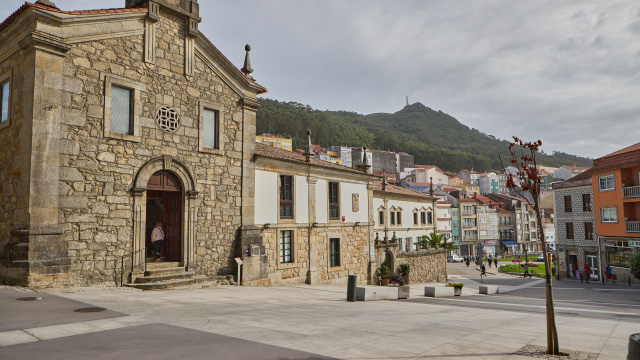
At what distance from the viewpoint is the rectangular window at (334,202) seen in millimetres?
22078

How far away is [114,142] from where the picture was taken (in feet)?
41.1

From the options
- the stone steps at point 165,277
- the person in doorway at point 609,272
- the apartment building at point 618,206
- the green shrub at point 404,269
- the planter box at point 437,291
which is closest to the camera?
the stone steps at point 165,277

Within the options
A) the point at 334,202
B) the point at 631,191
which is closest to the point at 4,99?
the point at 334,202

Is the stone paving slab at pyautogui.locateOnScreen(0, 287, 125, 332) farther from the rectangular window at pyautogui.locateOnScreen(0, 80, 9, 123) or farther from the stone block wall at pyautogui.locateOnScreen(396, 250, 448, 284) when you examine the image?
the stone block wall at pyautogui.locateOnScreen(396, 250, 448, 284)

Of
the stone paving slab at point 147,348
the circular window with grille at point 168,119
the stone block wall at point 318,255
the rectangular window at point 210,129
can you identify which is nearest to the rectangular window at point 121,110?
the circular window with grille at point 168,119

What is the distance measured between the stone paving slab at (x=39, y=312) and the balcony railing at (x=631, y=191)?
3406 cm

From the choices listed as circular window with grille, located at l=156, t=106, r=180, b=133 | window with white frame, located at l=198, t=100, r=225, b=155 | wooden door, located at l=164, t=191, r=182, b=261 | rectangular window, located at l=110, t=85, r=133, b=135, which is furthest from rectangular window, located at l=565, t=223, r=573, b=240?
rectangular window, located at l=110, t=85, r=133, b=135

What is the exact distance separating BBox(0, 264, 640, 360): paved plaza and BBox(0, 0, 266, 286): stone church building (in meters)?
1.73

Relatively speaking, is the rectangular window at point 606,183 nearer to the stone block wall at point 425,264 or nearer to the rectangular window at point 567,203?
the rectangular window at point 567,203

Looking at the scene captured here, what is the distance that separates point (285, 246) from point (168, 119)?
7.97 metres

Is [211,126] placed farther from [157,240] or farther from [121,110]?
[157,240]

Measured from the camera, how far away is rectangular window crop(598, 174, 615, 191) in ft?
104

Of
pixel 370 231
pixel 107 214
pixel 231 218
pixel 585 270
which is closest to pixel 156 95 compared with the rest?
pixel 107 214

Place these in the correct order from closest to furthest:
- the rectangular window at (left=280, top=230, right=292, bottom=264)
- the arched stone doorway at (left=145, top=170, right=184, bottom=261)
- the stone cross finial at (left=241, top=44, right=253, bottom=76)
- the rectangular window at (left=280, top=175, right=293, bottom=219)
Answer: the arched stone doorway at (left=145, top=170, right=184, bottom=261), the stone cross finial at (left=241, top=44, right=253, bottom=76), the rectangular window at (left=280, top=230, right=292, bottom=264), the rectangular window at (left=280, top=175, right=293, bottom=219)
